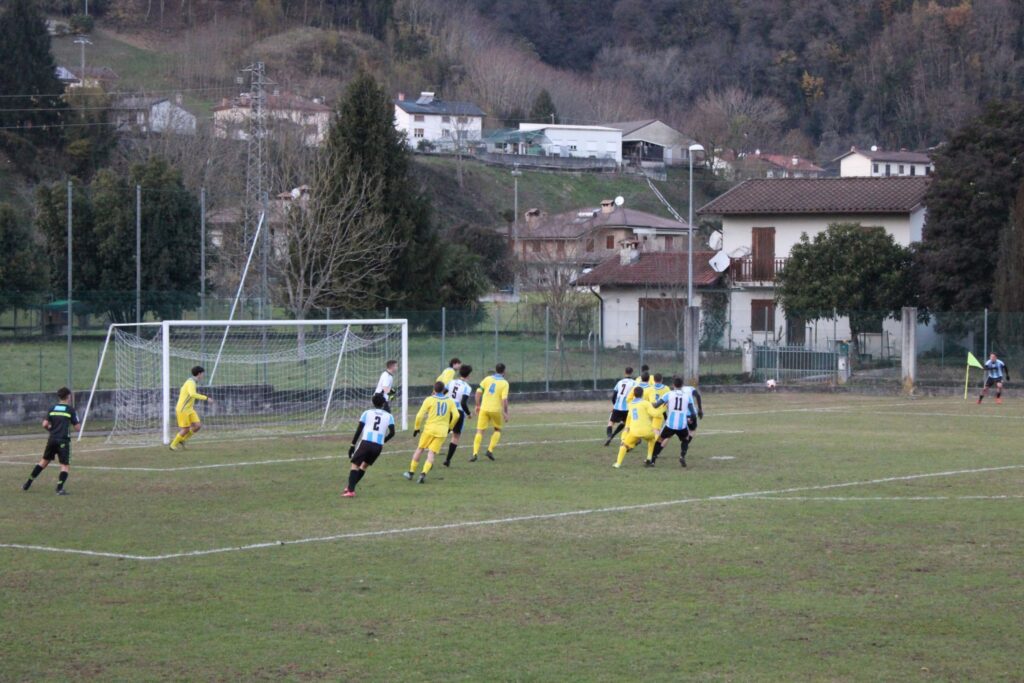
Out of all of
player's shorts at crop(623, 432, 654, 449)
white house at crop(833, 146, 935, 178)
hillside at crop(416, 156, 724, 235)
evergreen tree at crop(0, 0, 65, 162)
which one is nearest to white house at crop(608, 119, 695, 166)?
hillside at crop(416, 156, 724, 235)

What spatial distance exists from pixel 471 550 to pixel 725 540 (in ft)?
9.74

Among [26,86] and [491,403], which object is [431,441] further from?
[26,86]

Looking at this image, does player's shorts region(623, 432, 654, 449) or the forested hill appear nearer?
player's shorts region(623, 432, 654, 449)

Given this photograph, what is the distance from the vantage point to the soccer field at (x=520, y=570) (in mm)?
10094

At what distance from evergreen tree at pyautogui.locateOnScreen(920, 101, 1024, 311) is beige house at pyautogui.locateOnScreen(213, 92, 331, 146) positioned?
36.2m

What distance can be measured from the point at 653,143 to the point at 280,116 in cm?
5074

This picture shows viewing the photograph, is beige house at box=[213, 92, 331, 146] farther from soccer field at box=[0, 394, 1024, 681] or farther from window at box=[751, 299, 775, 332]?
soccer field at box=[0, 394, 1024, 681]

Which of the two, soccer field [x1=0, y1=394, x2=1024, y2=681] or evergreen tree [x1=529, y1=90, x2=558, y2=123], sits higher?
evergreen tree [x1=529, y1=90, x2=558, y2=123]

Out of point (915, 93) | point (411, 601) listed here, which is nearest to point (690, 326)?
point (411, 601)

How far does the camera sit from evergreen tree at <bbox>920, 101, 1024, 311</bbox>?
1933 inches

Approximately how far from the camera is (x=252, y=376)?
35.8 meters

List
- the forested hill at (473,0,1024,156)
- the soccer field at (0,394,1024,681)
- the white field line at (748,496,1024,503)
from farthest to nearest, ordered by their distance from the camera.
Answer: the forested hill at (473,0,1024,156)
the white field line at (748,496,1024,503)
the soccer field at (0,394,1024,681)

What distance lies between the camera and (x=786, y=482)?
798 inches

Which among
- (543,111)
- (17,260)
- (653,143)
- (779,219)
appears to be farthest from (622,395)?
(543,111)
